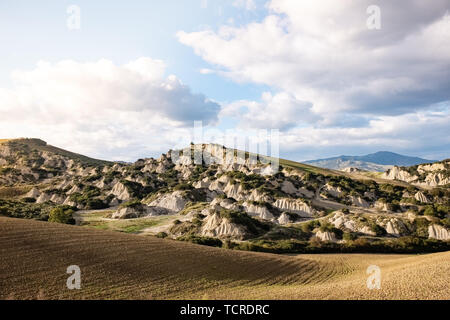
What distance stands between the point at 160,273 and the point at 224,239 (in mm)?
39877

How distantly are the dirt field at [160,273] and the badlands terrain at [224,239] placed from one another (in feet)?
0.42

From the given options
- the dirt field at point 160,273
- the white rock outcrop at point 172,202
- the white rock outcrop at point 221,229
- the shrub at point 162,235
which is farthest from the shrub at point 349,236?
the white rock outcrop at point 172,202

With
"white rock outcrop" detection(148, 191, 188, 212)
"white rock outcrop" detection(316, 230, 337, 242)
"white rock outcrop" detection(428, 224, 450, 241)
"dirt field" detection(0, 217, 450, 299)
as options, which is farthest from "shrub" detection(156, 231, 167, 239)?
"white rock outcrop" detection(428, 224, 450, 241)

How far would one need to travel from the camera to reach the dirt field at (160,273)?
21.2 metres

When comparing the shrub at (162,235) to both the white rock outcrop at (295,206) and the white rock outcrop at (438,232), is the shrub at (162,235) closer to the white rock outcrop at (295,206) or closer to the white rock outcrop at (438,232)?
the white rock outcrop at (295,206)

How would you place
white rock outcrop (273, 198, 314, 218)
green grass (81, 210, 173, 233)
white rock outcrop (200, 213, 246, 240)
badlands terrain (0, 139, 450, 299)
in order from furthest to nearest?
white rock outcrop (273, 198, 314, 218) → green grass (81, 210, 173, 233) → white rock outcrop (200, 213, 246, 240) → badlands terrain (0, 139, 450, 299)

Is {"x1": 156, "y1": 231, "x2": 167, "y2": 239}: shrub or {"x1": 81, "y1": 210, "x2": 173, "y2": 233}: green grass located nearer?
{"x1": 156, "y1": 231, "x2": 167, "y2": 239}: shrub

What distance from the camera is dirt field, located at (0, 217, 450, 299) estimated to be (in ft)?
69.5

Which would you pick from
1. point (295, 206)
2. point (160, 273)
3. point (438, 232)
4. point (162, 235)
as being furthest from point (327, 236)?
point (160, 273)

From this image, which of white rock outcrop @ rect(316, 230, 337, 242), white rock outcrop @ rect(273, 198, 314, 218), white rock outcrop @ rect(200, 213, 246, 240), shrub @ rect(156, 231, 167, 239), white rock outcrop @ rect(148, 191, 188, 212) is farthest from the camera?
white rock outcrop @ rect(148, 191, 188, 212)

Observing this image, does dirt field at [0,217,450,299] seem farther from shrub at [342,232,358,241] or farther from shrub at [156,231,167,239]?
shrub at [156,231,167,239]

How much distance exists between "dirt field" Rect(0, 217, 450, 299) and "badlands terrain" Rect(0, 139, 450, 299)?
0.13 metres

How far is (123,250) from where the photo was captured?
32.4 meters
